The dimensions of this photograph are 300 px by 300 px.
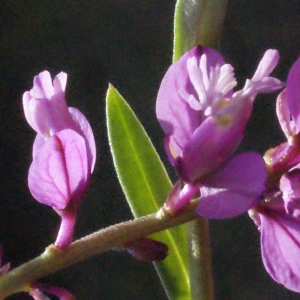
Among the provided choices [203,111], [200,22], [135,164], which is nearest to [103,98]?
[135,164]

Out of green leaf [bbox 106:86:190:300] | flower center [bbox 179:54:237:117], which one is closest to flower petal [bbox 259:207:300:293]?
flower center [bbox 179:54:237:117]

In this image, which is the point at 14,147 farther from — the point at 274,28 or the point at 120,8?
the point at 274,28

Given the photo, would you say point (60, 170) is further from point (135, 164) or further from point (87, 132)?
point (135, 164)

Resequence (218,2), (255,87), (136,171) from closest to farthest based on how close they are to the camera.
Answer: (255,87)
(218,2)
(136,171)

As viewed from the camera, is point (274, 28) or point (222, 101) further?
point (274, 28)

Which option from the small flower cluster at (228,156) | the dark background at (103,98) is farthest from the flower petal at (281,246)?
the dark background at (103,98)

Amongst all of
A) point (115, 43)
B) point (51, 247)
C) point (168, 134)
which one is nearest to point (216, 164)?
point (168, 134)

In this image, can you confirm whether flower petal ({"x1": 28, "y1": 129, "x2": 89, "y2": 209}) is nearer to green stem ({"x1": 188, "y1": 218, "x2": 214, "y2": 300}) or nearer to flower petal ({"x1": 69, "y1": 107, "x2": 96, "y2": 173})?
flower petal ({"x1": 69, "y1": 107, "x2": 96, "y2": 173})

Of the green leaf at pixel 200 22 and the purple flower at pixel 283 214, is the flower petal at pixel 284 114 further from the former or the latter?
the green leaf at pixel 200 22
